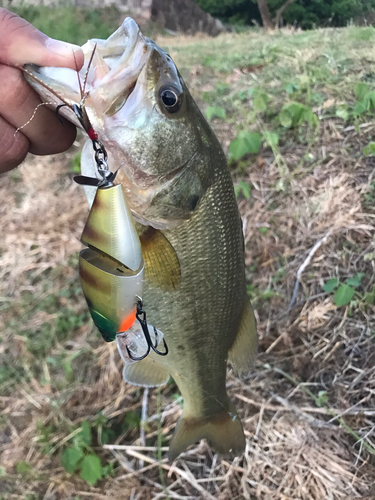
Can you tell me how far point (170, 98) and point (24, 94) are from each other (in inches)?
17.3

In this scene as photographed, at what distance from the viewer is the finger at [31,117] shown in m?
1.09

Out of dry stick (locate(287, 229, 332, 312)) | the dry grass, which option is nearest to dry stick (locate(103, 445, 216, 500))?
the dry grass

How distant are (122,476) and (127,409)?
346 millimetres

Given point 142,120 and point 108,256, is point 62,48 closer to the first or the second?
point 142,120

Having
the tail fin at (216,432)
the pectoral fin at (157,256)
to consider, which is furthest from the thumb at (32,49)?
the tail fin at (216,432)

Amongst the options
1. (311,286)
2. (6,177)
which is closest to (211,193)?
(311,286)

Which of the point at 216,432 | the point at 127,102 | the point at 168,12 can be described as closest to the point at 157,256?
the point at 127,102

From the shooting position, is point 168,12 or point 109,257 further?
point 168,12

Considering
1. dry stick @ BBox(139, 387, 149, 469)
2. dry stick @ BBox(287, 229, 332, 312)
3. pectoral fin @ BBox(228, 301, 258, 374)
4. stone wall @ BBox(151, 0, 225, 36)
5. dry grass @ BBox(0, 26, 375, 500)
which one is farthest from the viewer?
stone wall @ BBox(151, 0, 225, 36)

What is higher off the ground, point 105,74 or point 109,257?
point 105,74

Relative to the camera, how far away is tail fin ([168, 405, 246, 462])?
1587 millimetres

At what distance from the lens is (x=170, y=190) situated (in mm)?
1086

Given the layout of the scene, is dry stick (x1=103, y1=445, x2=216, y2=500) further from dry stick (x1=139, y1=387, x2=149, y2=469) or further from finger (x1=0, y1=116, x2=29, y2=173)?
finger (x1=0, y1=116, x2=29, y2=173)

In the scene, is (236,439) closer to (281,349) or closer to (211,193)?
(281,349)
